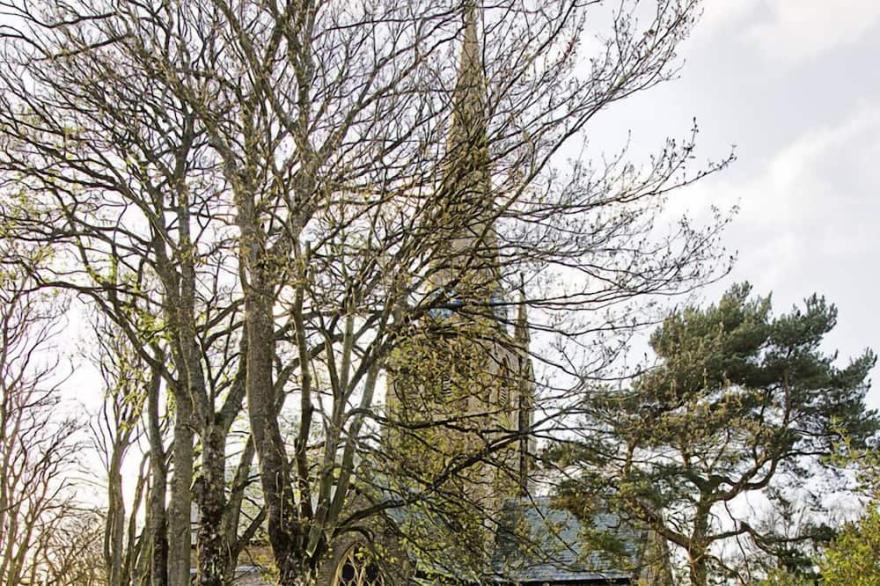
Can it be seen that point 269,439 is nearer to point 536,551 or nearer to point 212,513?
point 212,513

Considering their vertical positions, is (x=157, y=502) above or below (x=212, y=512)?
above

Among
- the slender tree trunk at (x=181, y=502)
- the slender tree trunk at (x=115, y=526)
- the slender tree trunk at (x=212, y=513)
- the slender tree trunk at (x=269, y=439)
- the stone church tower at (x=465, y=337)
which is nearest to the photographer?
the slender tree trunk at (x=269, y=439)

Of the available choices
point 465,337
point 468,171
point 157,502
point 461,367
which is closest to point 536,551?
point 461,367

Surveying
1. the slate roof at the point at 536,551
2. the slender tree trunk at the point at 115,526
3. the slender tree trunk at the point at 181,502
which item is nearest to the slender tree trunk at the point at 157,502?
the slender tree trunk at the point at 181,502

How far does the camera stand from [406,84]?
Result: 814 cm

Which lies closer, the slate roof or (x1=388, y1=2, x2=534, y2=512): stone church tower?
(x1=388, y1=2, x2=534, y2=512): stone church tower

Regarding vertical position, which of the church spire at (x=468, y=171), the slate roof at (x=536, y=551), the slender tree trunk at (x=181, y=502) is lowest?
the slate roof at (x=536, y=551)

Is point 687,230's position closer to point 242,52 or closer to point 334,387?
point 334,387

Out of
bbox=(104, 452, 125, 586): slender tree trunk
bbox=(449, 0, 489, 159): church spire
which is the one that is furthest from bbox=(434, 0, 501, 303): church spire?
bbox=(104, 452, 125, 586): slender tree trunk

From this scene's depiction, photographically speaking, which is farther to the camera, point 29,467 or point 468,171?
point 29,467

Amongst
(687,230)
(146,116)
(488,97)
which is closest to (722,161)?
(687,230)

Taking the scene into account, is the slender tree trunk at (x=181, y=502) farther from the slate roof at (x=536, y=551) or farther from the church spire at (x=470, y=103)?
the church spire at (x=470, y=103)

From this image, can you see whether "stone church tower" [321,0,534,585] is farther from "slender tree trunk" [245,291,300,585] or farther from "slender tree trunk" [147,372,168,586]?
"slender tree trunk" [147,372,168,586]

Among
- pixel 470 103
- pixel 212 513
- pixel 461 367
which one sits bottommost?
pixel 212 513
